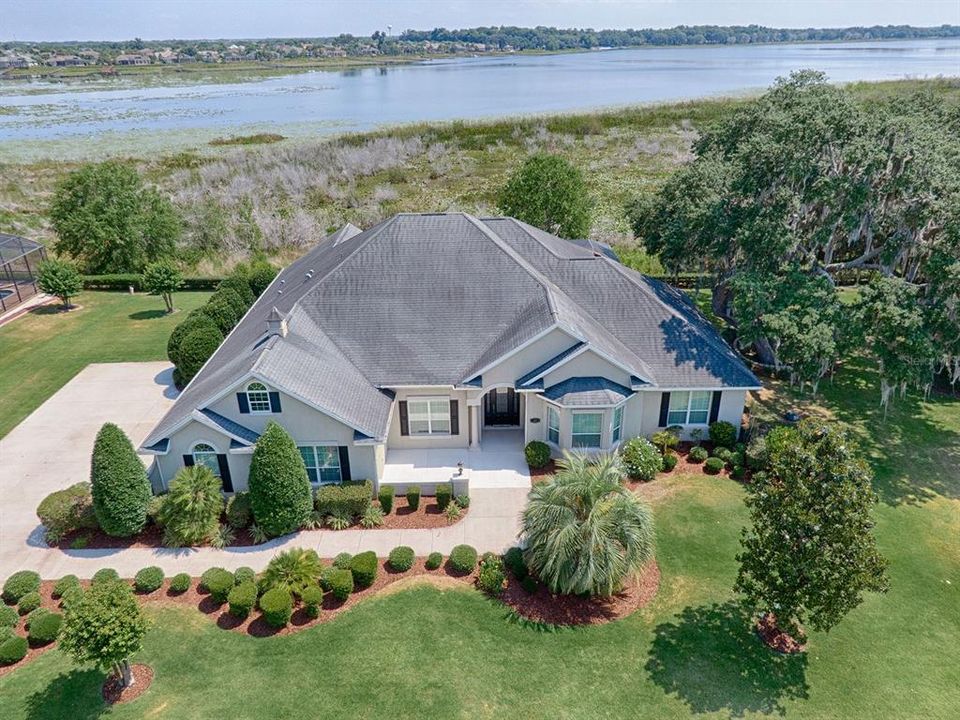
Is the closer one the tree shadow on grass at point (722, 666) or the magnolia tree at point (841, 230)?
the tree shadow on grass at point (722, 666)

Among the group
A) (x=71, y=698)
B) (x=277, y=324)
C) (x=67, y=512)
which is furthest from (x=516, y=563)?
(x=67, y=512)

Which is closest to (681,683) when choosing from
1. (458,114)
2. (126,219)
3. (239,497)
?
(239,497)

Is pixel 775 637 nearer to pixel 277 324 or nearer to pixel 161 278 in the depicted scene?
pixel 277 324

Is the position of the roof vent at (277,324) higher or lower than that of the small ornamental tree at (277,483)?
higher

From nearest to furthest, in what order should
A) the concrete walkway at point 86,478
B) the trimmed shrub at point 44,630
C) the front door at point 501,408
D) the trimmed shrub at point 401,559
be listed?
the trimmed shrub at point 44,630
the trimmed shrub at point 401,559
the concrete walkway at point 86,478
the front door at point 501,408

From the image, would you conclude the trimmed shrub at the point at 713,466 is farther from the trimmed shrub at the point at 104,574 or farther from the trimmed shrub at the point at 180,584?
the trimmed shrub at the point at 104,574

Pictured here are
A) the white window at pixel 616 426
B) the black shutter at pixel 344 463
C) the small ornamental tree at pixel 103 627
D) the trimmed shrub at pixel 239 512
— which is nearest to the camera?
the small ornamental tree at pixel 103 627

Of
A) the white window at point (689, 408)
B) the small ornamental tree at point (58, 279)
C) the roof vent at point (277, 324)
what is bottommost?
the white window at point (689, 408)

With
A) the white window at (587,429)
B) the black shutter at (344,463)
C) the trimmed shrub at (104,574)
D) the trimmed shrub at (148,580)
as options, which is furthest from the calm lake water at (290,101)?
the trimmed shrub at (148,580)

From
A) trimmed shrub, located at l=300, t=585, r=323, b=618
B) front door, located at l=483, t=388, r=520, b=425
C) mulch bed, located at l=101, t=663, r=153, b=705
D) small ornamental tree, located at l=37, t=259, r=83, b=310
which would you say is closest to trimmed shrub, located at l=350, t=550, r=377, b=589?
trimmed shrub, located at l=300, t=585, r=323, b=618

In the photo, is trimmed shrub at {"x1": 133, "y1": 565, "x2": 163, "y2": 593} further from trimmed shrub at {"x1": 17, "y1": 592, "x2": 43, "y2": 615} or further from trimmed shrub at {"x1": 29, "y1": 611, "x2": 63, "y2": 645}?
trimmed shrub at {"x1": 17, "y1": 592, "x2": 43, "y2": 615}
